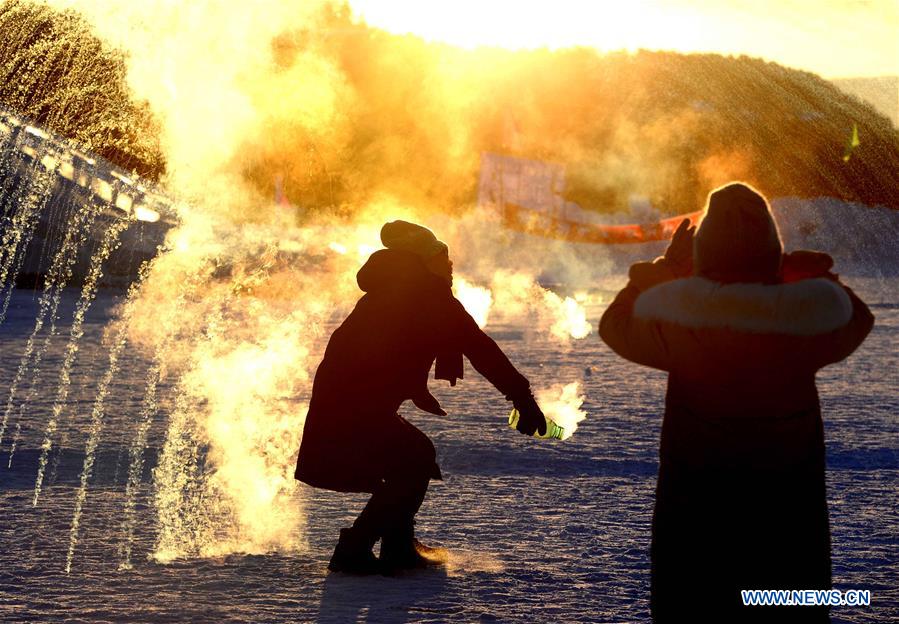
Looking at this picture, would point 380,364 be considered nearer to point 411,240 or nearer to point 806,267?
point 411,240

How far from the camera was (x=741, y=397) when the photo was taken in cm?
302

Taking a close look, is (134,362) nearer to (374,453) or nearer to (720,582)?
(374,453)

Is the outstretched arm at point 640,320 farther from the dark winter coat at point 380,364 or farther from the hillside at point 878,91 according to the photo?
the hillside at point 878,91

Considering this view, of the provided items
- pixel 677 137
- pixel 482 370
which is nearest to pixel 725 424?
pixel 482 370

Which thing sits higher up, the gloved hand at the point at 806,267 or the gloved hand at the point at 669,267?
the gloved hand at the point at 806,267

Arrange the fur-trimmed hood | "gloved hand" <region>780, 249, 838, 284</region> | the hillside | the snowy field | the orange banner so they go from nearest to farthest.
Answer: the fur-trimmed hood < "gloved hand" <region>780, 249, 838, 284</region> < the snowy field < the orange banner < the hillside

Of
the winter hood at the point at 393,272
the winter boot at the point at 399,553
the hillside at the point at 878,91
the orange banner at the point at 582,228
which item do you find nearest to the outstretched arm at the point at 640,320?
the winter hood at the point at 393,272

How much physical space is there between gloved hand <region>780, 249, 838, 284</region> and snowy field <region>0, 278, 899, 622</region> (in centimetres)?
152

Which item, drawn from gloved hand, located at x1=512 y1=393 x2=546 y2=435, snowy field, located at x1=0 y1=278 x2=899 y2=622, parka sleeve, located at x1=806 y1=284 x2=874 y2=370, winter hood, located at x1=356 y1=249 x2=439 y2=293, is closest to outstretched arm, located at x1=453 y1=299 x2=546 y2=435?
gloved hand, located at x1=512 y1=393 x2=546 y2=435

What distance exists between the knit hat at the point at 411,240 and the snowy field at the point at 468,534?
47.6 inches

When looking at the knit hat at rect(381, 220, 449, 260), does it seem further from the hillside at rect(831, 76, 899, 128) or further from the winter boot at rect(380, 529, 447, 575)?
the hillside at rect(831, 76, 899, 128)

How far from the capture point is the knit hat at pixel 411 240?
15.0 ft

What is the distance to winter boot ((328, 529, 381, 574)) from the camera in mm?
4617

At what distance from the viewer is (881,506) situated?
586cm
